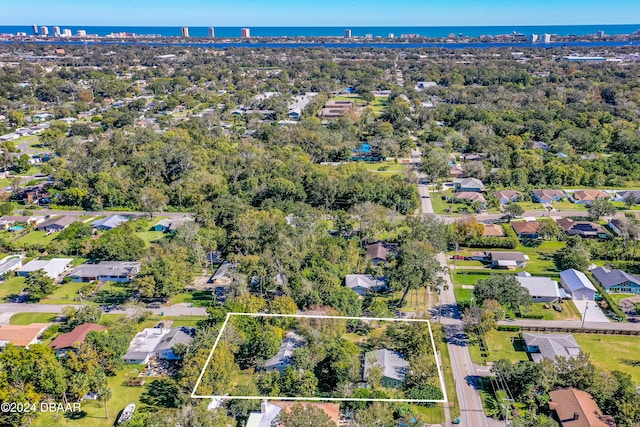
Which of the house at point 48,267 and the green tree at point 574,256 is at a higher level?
the green tree at point 574,256

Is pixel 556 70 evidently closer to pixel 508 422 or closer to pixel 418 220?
pixel 418 220

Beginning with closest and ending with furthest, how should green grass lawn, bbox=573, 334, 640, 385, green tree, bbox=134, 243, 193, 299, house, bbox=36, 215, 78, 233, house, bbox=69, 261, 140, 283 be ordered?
1. green grass lawn, bbox=573, 334, 640, 385
2. green tree, bbox=134, 243, 193, 299
3. house, bbox=69, 261, 140, 283
4. house, bbox=36, 215, 78, 233

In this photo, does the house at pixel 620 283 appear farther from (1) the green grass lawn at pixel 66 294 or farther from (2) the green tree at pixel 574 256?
(1) the green grass lawn at pixel 66 294

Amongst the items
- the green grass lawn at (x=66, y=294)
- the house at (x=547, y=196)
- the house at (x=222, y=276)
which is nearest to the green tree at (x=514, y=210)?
the house at (x=547, y=196)

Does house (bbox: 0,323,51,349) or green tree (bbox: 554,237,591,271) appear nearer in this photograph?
house (bbox: 0,323,51,349)

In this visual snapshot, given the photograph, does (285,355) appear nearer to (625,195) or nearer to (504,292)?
(504,292)

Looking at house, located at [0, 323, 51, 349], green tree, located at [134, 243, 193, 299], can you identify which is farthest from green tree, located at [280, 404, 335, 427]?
house, located at [0, 323, 51, 349]

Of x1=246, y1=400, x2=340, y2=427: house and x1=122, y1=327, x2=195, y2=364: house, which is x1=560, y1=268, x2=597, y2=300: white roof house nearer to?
x1=246, y1=400, x2=340, y2=427: house
